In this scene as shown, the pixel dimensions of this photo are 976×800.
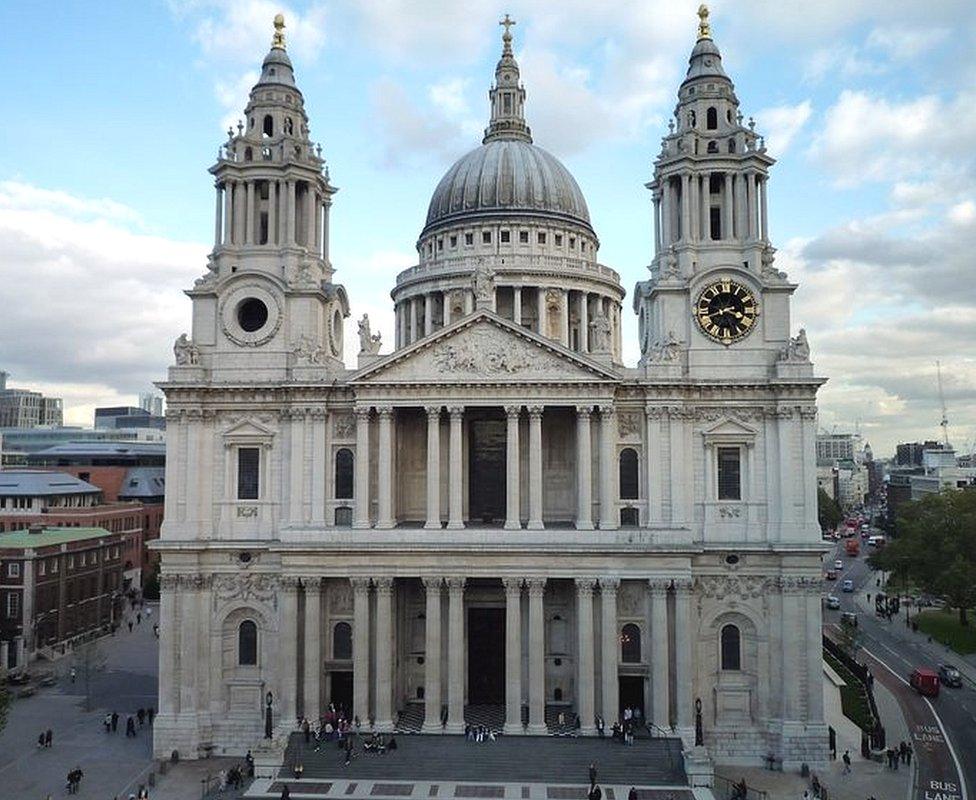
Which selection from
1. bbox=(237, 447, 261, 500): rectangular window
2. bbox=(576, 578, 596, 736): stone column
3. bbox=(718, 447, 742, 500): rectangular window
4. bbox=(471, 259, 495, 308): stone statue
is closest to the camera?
bbox=(576, 578, 596, 736): stone column

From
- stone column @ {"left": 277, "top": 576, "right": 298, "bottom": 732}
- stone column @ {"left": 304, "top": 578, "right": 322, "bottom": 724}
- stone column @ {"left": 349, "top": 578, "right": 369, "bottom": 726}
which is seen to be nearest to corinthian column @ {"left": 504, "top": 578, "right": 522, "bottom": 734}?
stone column @ {"left": 349, "top": 578, "right": 369, "bottom": 726}

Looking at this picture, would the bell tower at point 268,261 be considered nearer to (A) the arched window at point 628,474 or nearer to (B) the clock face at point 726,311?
(A) the arched window at point 628,474

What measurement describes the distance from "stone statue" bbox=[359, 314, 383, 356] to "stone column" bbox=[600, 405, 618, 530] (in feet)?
40.5

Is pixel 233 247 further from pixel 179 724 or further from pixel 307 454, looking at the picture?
pixel 179 724

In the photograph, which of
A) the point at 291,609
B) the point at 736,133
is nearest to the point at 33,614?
the point at 291,609

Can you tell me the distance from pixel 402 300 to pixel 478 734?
39.4 m

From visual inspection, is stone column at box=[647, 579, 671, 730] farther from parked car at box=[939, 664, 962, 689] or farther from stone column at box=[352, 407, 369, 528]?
parked car at box=[939, 664, 962, 689]

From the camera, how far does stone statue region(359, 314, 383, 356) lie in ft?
158

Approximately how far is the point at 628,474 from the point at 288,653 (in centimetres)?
1968

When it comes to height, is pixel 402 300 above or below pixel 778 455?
above

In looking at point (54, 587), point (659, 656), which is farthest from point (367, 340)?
point (54, 587)

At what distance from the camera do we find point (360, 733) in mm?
A: 44562

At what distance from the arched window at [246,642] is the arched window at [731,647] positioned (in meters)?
24.3

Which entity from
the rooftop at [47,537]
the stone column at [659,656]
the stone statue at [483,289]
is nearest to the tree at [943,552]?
the stone column at [659,656]
